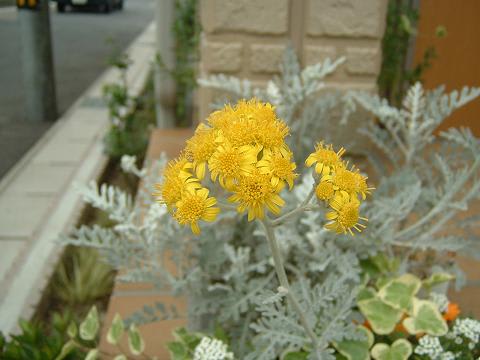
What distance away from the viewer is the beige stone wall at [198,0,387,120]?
2.67m

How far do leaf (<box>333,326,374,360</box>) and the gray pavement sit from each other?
3.76 m

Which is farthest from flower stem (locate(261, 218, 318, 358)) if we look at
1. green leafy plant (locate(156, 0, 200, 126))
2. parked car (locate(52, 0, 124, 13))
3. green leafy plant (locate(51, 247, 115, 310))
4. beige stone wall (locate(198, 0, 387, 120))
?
parked car (locate(52, 0, 124, 13))

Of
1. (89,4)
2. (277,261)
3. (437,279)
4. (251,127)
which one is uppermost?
(251,127)

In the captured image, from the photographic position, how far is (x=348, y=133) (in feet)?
9.59

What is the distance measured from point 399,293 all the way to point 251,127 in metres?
1.05

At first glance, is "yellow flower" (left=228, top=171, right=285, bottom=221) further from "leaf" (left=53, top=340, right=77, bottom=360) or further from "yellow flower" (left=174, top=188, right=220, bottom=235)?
"leaf" (left=53, top=340, right=77, bottom=360)

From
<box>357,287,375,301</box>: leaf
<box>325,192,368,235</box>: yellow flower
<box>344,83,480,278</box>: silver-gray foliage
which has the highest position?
<box>325,192,368,235</box>: yellow flower

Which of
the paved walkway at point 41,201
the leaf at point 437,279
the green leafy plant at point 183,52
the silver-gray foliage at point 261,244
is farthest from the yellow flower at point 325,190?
the green leafy plant at point 183,52

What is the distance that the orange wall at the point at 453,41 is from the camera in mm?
4047

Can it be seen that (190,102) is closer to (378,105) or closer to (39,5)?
(39,5)

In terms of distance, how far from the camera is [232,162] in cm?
110

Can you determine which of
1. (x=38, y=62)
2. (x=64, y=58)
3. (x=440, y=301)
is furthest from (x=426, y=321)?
(x=64, y=58)

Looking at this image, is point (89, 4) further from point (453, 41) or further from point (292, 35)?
point (292, 35)

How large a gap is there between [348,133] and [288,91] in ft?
1.85
